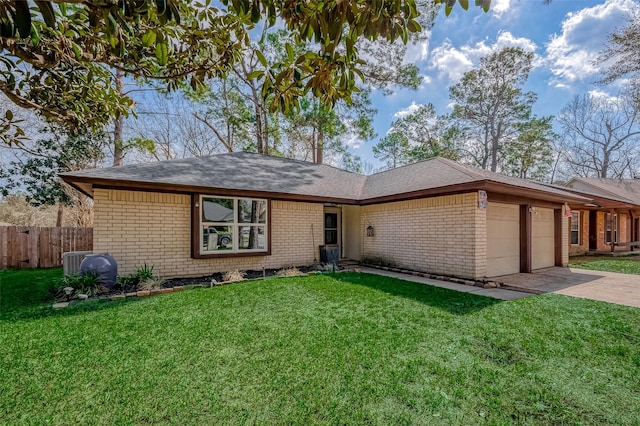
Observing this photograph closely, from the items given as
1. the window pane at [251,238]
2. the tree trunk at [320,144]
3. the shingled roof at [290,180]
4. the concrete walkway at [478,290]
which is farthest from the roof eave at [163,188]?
the tree trunk at [320,144]

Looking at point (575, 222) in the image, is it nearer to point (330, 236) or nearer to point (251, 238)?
point (330, 236)

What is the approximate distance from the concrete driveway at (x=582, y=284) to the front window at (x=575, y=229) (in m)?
6.58

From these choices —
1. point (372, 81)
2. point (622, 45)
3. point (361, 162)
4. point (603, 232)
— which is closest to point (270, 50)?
point (372, 81)

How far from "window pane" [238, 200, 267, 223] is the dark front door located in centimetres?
1731

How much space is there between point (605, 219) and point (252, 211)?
19063 millimetres

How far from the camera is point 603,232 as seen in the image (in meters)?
15.1

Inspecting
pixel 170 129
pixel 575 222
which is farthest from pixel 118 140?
pixel 575 222

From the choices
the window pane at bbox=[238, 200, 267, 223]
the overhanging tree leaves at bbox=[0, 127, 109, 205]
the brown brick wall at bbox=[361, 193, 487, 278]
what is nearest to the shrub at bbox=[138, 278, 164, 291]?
the window pane at bbox=[238, 200, 267, 223]

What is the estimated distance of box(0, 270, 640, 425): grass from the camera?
7.66 feet

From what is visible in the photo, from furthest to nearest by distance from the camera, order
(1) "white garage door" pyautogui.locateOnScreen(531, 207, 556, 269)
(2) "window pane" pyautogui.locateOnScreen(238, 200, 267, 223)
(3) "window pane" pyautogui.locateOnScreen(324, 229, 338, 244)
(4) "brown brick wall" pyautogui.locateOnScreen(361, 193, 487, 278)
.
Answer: (3) "window pane" pyautogui.locateOnScreen(324, 229, 338, 244), (1) "white garage door" pyautogui.locateOnScreen(531, 207, 556, 269), (2) "window pane" pyautogui.locateOnScreen(238, 200, 267, 223), (4) "brown brick wall" pyautogui.locateOnScreen(361, 193, 487, 278)

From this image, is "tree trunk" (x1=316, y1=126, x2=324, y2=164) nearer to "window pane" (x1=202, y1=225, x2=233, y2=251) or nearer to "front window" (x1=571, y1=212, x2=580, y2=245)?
"window pane" (x1=202, y1=225, x2=233, y2=251)

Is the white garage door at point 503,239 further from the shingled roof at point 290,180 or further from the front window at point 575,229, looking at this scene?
the front window at point 575,229

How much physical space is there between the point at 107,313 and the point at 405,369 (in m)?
4.82

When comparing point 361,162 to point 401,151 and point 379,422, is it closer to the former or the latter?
point 401,151
